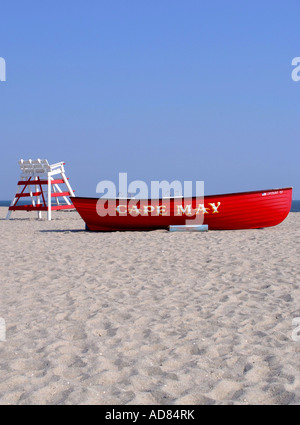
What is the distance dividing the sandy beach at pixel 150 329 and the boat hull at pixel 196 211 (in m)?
4.18

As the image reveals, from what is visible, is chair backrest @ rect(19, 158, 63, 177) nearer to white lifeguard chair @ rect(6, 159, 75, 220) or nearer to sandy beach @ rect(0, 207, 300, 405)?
white lifeguard chair @ rect(6, 159, 75, 220)

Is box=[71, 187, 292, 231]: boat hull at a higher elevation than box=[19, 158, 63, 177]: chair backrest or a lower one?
lower

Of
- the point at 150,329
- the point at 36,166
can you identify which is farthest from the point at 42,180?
the point at 150,329

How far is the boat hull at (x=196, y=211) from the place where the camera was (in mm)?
12438

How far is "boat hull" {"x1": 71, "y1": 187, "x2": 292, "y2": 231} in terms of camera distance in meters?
12.4

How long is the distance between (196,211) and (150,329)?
8.56 meters

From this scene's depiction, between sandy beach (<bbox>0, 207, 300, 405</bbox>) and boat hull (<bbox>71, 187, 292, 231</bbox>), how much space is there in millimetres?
4182

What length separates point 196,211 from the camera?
12.6 metres

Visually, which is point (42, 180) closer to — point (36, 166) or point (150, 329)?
point (36, 166)

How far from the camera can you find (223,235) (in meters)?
11.7

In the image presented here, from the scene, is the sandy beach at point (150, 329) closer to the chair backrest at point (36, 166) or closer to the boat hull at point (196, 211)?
the boat hull at point (196, 211)

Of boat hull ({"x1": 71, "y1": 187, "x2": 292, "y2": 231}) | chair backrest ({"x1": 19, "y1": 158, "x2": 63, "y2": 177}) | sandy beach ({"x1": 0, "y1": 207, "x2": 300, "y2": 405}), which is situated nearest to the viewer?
sandy beach ({"x1": 0, "y1": 207, "x2": 300, "y2": 405})

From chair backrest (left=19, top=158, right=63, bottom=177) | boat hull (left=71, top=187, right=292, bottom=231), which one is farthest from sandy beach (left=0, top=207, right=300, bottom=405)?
chair backrest (left=19, top=158, right=63, bottom=177)

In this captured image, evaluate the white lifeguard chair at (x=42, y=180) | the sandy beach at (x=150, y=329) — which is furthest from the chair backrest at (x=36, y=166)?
the sandy beach at (x=150, y=329)
